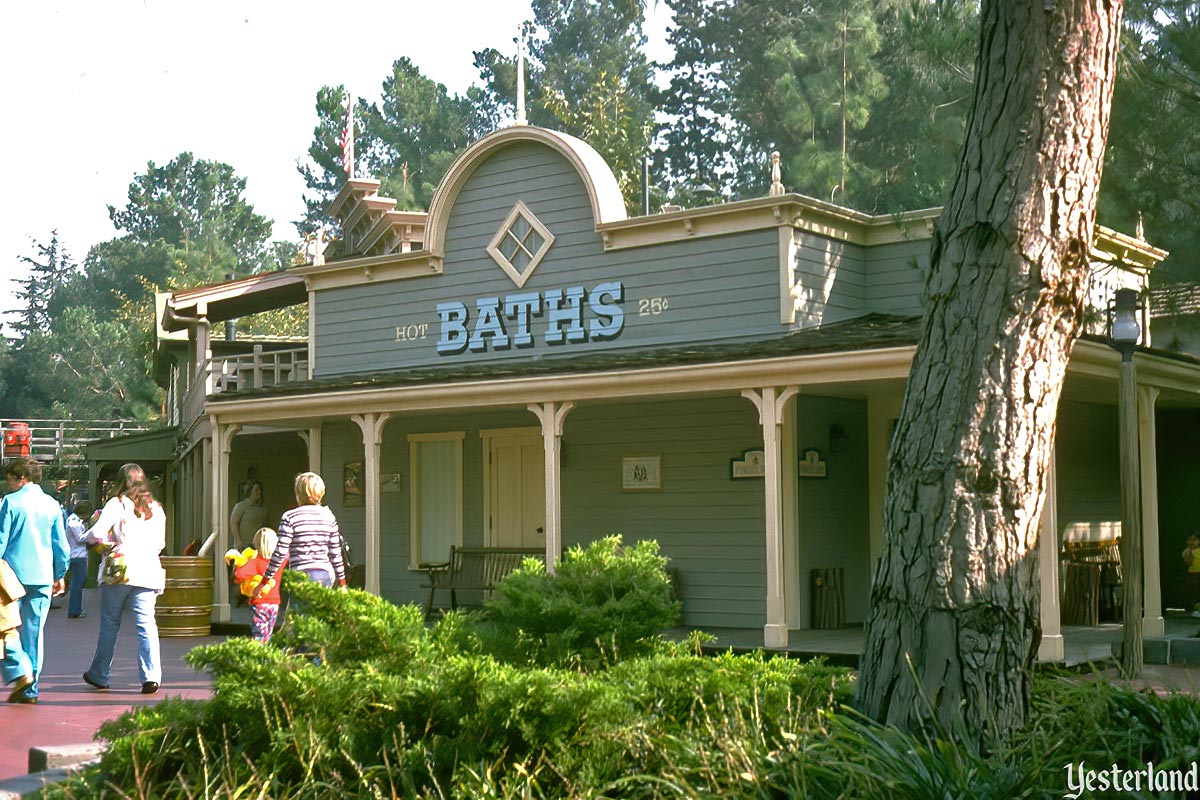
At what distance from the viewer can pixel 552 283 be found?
17328 millimetres

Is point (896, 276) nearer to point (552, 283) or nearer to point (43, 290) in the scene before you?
point (552, 283)

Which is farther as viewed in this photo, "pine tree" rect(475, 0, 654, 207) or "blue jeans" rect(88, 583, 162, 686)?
"pine tree" rect(475, 0, 654, 207)

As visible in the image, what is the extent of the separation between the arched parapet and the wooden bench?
3910 millimetres

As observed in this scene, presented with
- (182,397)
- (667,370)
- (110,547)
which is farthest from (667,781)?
(182,397)

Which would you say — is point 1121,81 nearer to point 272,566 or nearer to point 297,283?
point 272,566

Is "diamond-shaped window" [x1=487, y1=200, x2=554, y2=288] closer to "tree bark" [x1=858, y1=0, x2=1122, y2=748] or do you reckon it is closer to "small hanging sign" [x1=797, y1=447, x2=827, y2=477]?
"small hanging sign" [x1=797, y1=447, x2=827, y2=477]

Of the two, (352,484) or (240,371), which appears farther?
(240,371)

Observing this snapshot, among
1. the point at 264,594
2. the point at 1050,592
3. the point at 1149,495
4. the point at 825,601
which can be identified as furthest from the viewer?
the point at 825,601

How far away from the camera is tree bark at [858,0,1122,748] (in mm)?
5855

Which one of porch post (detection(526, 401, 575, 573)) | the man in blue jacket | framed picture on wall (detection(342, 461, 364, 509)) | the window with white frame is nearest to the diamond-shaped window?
the window with white frame

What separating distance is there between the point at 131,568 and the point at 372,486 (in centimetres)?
599

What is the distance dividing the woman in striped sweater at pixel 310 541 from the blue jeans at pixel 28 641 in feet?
5.46

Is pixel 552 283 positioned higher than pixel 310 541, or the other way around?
pixel 552 283

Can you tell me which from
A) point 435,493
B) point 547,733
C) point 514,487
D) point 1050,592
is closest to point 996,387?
point 547,733
